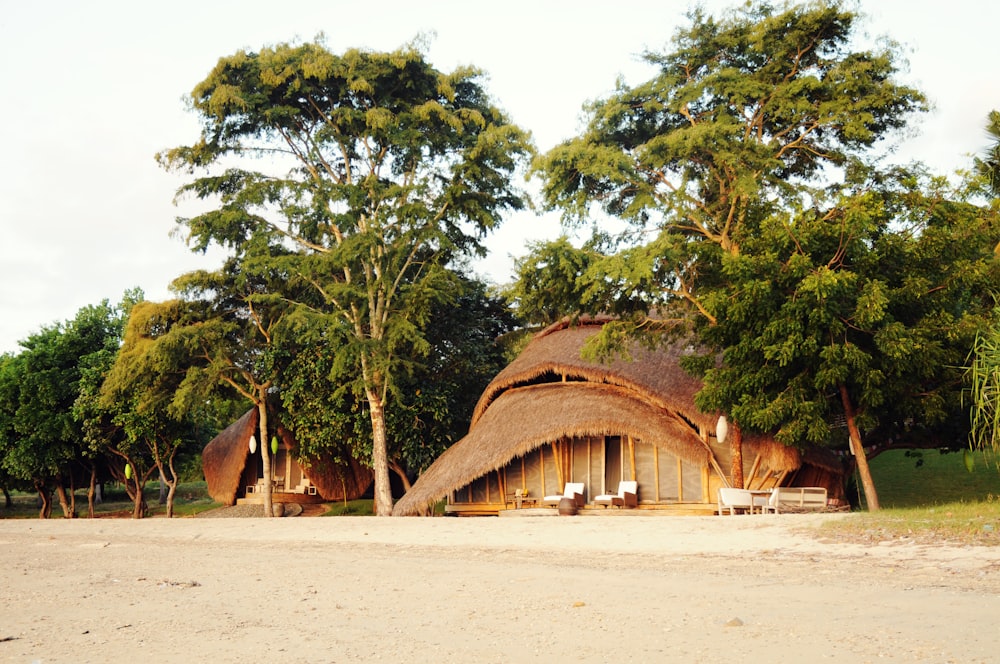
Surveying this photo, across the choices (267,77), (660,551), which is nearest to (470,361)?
(267,77)

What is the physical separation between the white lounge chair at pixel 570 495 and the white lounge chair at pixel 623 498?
41cm

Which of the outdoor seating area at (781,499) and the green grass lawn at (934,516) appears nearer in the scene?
the green grass lawn at (934,516)

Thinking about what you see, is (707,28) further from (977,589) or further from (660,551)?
(977,589)

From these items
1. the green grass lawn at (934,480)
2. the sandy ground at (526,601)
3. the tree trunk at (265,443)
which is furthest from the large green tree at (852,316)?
the tree trunk at (265,443)

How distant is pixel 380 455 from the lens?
88.4ft

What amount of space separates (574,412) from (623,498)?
7.77ft

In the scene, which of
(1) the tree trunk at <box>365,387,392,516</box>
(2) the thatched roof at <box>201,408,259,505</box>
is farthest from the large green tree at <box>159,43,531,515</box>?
(2) the thatched roof at <box>201,408,259,505</box>

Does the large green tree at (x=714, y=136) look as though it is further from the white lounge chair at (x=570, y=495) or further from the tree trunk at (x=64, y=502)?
the tree trunk at (x=64, y=502)

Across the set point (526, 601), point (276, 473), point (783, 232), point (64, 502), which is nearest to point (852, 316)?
point (783, 232)

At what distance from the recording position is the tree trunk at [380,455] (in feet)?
87.8

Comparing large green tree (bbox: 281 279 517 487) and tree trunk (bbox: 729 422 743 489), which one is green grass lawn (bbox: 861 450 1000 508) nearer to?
tree trunk (bbox: 729 422 743 489)

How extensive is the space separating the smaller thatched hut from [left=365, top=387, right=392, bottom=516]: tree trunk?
529 cm

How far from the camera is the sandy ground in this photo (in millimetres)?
6707

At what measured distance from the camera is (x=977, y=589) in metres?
8.63
